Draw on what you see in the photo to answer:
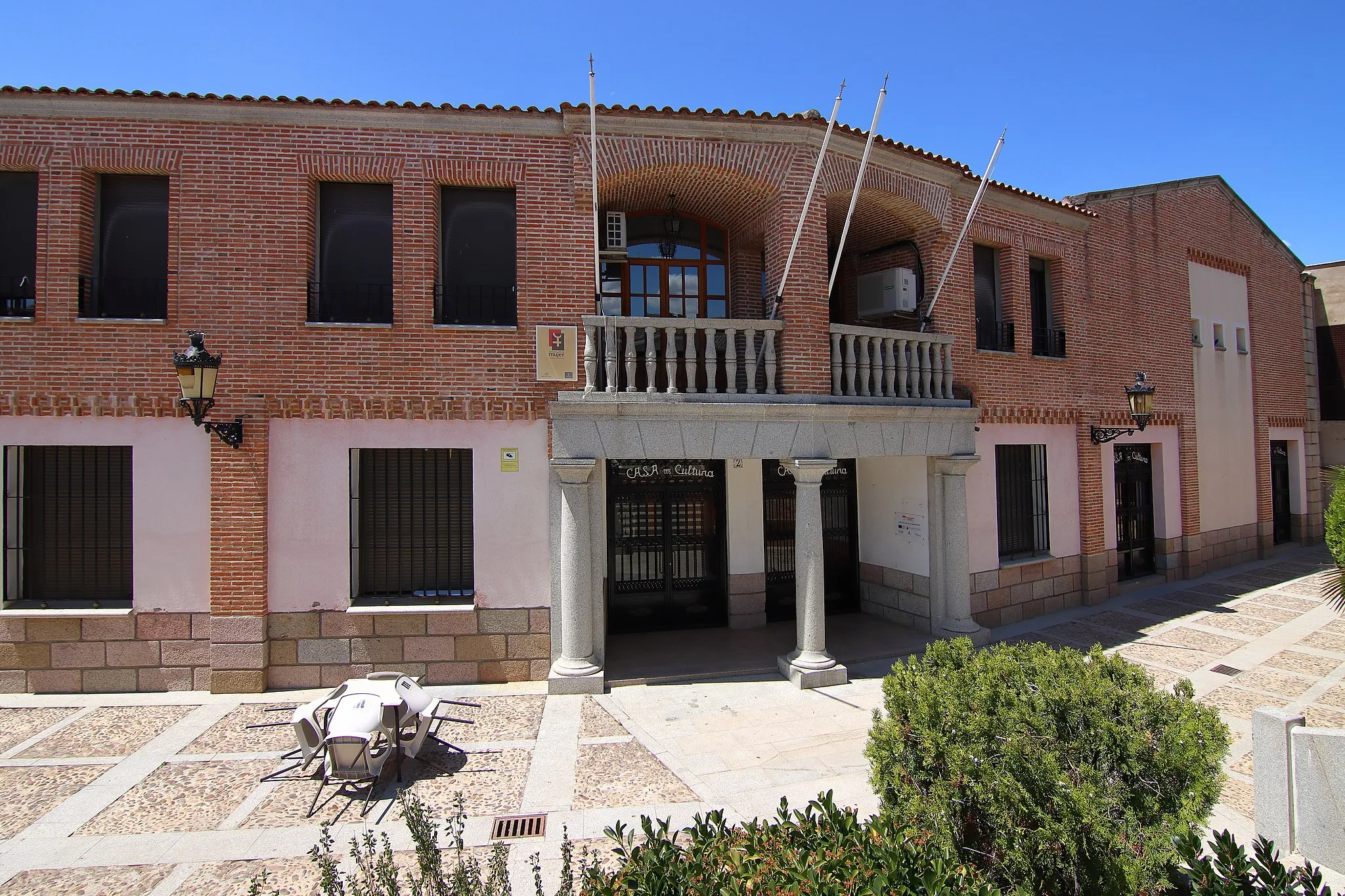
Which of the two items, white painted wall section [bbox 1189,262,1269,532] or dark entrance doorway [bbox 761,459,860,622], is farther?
white painted wall section [bbox 1189,262,1269,532]

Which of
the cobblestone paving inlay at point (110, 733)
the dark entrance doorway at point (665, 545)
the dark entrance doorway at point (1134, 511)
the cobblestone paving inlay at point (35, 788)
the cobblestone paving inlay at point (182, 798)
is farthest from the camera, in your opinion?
the dark entrance doorway at point (1134, 511)

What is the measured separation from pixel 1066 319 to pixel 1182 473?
16.5ft

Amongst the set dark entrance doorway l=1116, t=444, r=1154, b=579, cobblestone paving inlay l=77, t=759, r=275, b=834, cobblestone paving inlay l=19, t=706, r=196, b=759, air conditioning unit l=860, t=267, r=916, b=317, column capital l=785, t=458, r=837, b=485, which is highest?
air conditioning unit l=860, t=267, r=916, b=317

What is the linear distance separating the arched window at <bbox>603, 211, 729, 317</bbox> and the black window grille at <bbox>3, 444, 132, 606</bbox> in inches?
265

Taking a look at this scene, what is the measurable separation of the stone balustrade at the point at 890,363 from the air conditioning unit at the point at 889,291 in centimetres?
76

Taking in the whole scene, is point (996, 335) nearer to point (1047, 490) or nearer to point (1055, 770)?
point (1047, 490)

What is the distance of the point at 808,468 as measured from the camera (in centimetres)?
804

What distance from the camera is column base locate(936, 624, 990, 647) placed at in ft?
30.1

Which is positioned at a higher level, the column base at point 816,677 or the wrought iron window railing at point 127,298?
the wrought iron window railing at point 127,298

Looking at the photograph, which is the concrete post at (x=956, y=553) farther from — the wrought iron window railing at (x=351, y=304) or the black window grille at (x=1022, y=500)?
the wrought iron window railing at (x=351, y=304)

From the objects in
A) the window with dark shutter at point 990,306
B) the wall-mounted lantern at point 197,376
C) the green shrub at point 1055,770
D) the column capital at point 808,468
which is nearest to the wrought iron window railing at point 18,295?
the wall-mounted lantern at point 197,376

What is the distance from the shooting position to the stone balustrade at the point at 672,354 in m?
7.85

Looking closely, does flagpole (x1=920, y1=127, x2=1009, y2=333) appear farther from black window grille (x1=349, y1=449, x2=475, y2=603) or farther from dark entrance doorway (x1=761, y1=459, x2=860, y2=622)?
black window grille (x1=349, y1=449, x2=475, y2=603)

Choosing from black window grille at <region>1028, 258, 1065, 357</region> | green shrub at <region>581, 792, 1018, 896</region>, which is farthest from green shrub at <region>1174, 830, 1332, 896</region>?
black window grille at <region>1028, 258, 1065, 357</region>
